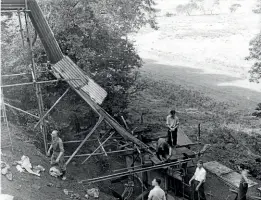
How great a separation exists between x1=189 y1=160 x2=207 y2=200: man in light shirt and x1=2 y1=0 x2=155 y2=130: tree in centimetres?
674

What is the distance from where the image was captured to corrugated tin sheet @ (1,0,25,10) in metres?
10.4

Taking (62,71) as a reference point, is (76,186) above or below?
below

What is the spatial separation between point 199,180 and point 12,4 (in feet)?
29.4

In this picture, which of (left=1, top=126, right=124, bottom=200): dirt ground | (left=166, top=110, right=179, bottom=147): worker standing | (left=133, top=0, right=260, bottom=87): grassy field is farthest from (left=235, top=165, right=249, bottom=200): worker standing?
(left=133, top=0, right=260, bottom=87): grassy field

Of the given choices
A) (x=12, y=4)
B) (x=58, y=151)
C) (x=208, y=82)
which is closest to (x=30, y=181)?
(x=58, y=151)

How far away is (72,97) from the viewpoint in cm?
1672

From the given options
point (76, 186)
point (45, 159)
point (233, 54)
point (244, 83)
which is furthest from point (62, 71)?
point (233, 54)

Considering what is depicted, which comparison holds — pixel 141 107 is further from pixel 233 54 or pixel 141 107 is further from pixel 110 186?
pixel 233 54

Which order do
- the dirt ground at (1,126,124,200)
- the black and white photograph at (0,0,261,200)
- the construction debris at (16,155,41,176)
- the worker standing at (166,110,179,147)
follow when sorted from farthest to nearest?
the worker standing at (166,110,179,147)
the black and white photograph at (0,0,261,200)
the construction debris at (16,155,41,176)
the dirt ground at (1,126,124,200)

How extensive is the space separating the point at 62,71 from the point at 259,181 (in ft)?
Result: 36.1

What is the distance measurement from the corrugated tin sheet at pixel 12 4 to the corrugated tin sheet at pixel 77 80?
231 cm

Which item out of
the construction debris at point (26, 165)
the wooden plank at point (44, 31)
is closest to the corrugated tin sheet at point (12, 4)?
the wooden plank at point (44, 31)

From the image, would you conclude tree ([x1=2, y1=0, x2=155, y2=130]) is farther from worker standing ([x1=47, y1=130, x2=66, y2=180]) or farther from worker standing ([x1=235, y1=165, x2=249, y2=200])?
worker standing ([x1=235, y1=165, x2=249, y2=200])

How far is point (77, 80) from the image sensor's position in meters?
11.6
